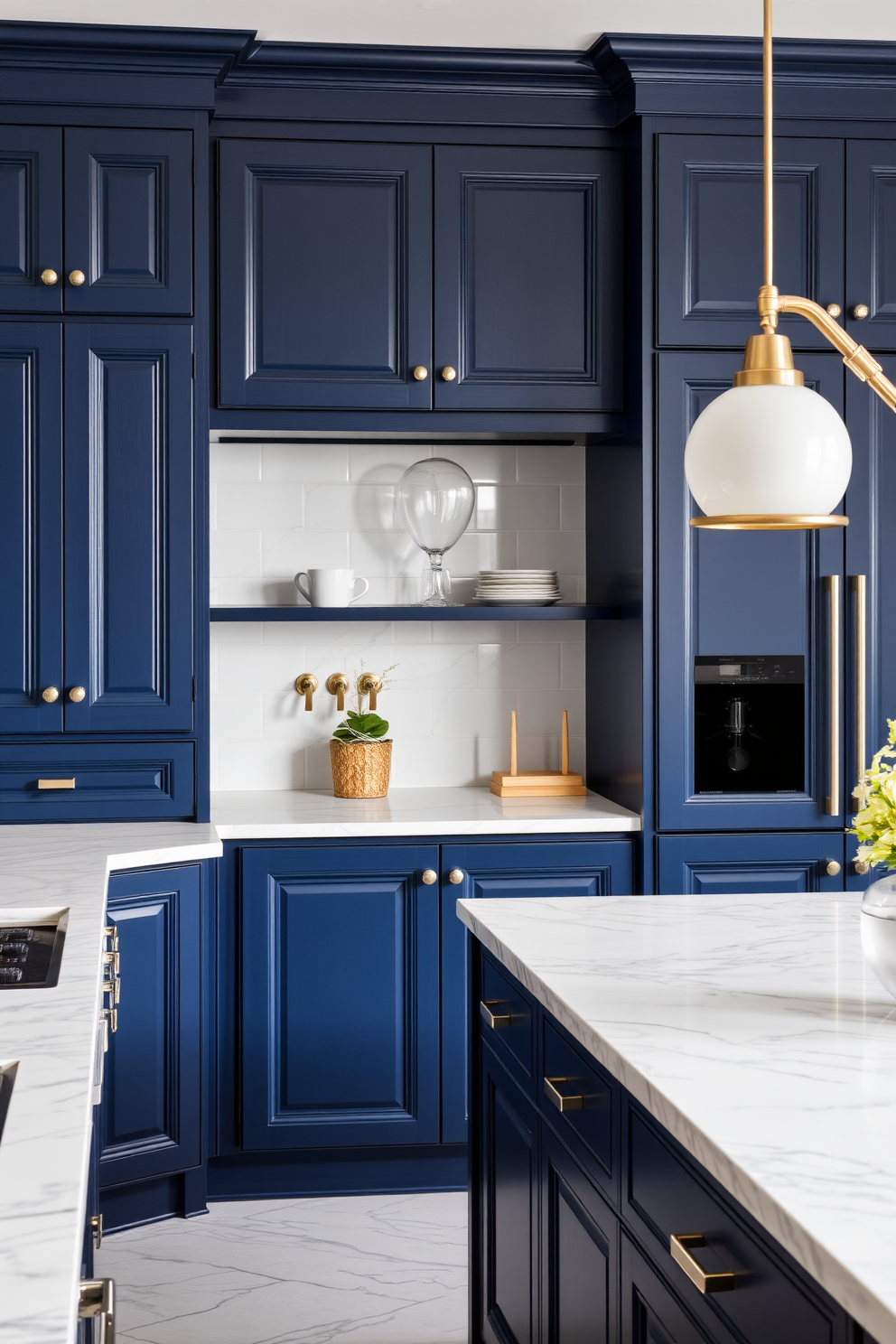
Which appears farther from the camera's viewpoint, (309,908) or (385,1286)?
(309,908)

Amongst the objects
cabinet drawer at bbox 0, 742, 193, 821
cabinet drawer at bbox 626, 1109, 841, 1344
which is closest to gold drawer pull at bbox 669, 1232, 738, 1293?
cabinet drawer at bbox 626, 1109, 841, 1344

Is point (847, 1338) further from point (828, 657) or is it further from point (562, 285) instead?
point (562, 285)

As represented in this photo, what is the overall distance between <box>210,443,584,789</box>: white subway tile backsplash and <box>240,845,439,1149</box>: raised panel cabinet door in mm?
626

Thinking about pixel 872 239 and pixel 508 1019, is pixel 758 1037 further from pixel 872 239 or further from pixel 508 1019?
pixel 872 239

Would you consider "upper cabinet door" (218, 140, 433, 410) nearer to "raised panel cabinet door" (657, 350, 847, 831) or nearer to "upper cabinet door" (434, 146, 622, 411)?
"upper cabinet door" (434, 146, 622, 411)

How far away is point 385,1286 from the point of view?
275cm

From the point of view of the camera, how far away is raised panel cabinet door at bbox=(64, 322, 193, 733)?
3.13 meters

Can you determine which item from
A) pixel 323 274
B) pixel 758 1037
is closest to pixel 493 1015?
pixel 758 1037

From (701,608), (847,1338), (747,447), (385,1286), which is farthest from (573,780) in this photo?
(847,1338)

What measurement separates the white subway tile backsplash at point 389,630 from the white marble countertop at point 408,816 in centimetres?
19

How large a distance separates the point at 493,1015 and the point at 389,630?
178cm

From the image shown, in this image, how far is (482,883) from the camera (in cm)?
325

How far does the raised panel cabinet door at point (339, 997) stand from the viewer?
3.16 m

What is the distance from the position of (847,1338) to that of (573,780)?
265 cm
